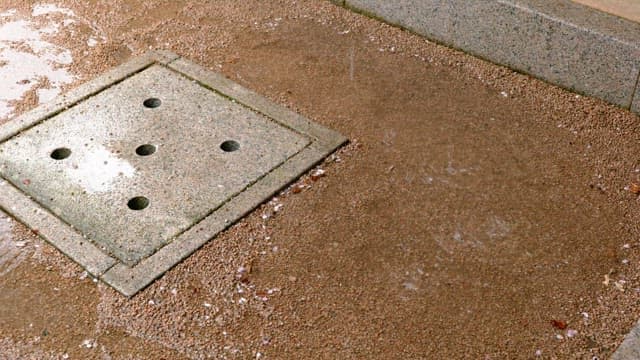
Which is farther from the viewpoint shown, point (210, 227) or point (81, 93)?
point (81, 93)

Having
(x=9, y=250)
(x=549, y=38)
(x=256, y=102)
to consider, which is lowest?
(x=9, y=250)

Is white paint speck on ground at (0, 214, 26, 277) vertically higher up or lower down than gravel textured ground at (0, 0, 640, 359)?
lower down

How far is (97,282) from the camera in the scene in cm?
402

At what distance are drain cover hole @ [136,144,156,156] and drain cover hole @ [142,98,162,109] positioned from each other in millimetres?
402

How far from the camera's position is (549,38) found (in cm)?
526

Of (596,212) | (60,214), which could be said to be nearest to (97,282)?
(60,214)

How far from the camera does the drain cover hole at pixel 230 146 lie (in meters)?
4.80

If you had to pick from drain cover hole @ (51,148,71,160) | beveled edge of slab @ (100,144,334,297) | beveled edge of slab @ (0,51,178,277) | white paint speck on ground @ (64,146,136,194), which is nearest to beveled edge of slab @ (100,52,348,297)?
beveled edge of slab @ (100,144,334,297)

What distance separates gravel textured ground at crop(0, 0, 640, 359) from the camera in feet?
12.4

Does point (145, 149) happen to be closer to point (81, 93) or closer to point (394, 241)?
point (81, 93)

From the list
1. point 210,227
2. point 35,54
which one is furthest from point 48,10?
point 210,227

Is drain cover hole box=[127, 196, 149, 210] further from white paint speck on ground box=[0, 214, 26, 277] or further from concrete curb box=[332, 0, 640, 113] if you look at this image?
concrete curb box=[332, 0, 640, 113]

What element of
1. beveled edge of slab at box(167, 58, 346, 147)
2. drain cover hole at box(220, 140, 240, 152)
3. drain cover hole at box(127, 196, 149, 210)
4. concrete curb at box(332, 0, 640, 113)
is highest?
concrete curb at box(332, 0, 640, 113)

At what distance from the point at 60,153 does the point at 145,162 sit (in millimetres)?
497
